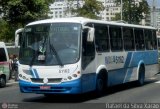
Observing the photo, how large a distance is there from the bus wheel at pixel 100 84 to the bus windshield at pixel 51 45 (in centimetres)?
192

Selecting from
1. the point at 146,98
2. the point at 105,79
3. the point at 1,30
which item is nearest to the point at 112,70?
the point at 105,79

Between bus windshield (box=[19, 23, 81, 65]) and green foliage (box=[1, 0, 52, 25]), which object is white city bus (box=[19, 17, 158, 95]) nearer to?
bus windshield (box=[19, 23, 81, 65])

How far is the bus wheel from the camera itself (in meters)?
17.5

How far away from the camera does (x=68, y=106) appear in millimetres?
15156

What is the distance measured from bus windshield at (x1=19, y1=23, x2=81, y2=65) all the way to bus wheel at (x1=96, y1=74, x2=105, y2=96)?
192 centimetres

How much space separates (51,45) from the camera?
16.1 m

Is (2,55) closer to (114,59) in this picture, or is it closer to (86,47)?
(114,59)

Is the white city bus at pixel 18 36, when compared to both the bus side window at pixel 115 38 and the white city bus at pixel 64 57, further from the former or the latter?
the bus side window at pixel 115 38

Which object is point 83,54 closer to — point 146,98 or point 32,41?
point 32,41

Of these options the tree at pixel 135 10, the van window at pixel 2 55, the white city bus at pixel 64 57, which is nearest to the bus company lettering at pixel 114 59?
the white city bus at pixel 64 57

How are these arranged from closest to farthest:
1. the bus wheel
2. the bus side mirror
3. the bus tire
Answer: the bus side mirror, the bus wheel, the bus tire

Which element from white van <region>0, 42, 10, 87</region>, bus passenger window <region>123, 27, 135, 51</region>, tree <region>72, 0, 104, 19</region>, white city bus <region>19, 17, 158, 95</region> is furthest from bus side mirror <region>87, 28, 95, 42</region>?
tree <region>72, 0, 104, 19</region>

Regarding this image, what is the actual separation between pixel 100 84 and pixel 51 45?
2654mm

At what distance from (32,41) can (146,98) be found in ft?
14.1
